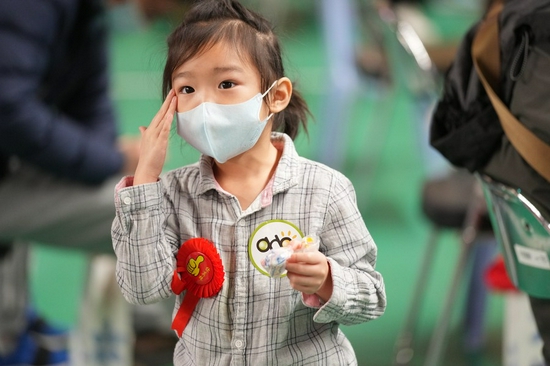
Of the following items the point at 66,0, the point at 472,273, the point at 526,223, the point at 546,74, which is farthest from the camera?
the point at 472,273

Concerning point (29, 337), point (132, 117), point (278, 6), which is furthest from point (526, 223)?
point (278, 6)

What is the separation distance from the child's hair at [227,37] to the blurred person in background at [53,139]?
3.00 feet

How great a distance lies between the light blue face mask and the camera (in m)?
1.21

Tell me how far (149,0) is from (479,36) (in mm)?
1568

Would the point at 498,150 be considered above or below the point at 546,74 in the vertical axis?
below

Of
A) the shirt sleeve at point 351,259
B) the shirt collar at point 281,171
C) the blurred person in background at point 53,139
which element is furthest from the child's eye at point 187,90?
the blurred person in background at point 53,139

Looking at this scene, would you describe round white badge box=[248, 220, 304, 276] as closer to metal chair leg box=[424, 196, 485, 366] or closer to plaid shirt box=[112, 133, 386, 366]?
plaid shirt box=[112, 133, 386, 366]

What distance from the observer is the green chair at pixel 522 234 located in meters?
1.61

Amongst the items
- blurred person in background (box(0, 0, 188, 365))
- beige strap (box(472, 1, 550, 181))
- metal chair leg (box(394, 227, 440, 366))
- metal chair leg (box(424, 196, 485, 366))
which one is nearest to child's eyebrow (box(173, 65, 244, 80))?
beige strap (box(472, 1, 550, 181))

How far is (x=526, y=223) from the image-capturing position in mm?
1654

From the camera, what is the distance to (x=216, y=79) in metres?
1.21

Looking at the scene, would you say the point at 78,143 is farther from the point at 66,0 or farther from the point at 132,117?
the point at 132,117

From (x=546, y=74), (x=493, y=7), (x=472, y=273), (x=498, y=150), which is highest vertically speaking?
(x=493, y=7)

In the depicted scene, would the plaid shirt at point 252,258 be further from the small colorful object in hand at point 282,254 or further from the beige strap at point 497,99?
the beige strap at point 497,99
